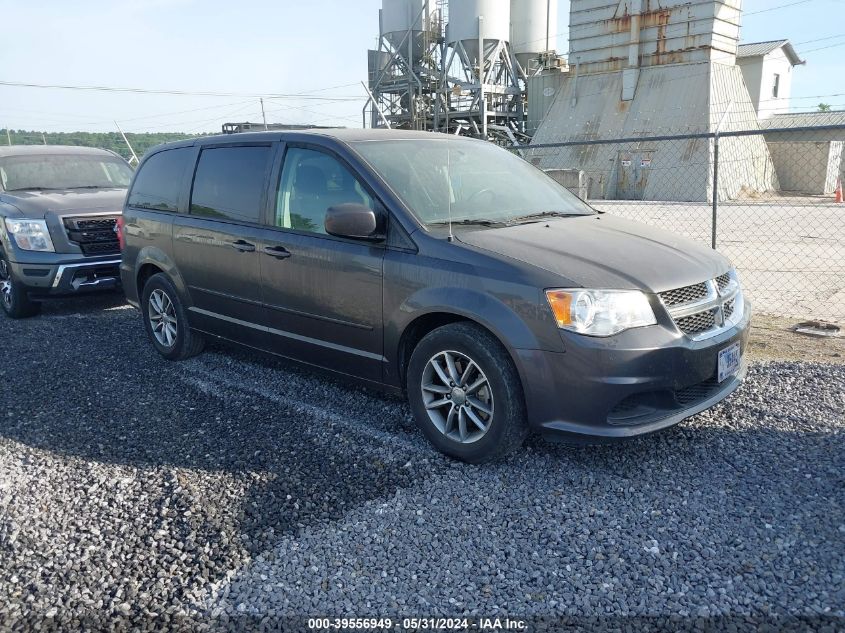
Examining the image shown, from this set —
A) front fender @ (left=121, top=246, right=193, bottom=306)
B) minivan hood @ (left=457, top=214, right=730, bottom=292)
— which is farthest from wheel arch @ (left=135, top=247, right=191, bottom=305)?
minivan hood @ (left=457, top=214, right=730, bottom=292)

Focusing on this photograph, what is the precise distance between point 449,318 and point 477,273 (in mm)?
358

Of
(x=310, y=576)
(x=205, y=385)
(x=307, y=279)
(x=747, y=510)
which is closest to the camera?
(x=310, y=576)

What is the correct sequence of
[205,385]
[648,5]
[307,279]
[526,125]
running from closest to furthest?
[307,279]
[205,385]
[648,5]
[526,125]

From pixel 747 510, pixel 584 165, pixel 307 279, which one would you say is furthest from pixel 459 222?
pixel 584 165

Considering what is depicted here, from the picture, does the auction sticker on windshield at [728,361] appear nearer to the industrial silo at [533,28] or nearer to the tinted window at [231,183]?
the tinted window at [231,183]

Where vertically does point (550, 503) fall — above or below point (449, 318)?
below

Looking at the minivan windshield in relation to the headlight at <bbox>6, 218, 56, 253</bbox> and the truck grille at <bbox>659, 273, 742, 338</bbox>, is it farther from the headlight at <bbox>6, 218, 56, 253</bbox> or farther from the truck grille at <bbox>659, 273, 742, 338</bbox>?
→ the headlight at <bbox>6, 218, 56, 253</bbox>

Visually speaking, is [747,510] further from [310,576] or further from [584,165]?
[584,165]

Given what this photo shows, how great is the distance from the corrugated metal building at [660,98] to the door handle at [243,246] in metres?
24.4

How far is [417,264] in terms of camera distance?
12.8 feet

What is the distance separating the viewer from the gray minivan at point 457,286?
344 centimetres

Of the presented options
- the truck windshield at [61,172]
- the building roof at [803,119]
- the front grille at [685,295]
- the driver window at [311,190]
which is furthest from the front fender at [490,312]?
the building roof at [803,119]

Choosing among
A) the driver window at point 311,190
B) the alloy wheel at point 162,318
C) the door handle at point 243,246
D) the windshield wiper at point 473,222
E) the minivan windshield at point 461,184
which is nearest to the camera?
the windshield wiper at point 473,222

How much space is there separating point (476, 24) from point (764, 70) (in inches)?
674
